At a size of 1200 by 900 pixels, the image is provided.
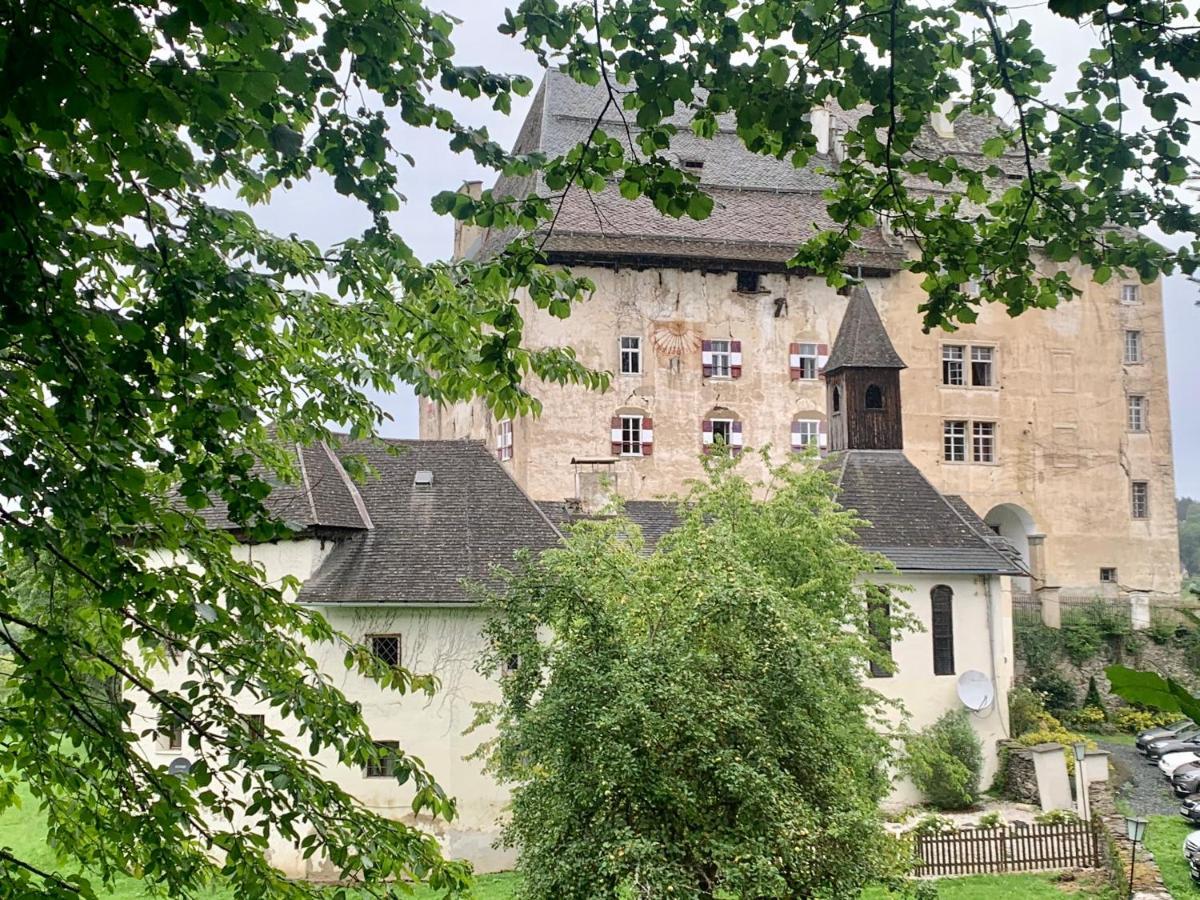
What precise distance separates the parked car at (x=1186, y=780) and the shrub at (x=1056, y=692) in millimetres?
7949

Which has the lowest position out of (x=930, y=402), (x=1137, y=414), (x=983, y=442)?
(x=983, y=442)

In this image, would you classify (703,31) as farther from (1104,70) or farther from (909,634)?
(909,634)

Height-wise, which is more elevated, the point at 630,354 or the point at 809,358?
the point at 809,358

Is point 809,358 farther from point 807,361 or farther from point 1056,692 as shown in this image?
point 1056,692

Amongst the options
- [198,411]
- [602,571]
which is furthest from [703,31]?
[602,571]

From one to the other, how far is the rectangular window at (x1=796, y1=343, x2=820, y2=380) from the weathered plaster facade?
213 mm

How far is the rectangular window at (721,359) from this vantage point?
38.0 meters

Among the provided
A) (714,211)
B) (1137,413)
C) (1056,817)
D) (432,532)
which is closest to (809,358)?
(714,211)

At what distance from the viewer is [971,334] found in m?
40.6

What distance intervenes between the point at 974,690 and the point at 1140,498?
18.2m

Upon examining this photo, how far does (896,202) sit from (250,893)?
364 centimetres

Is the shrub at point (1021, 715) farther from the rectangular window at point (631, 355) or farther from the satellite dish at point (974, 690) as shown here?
the rectangular window at point (631, 355)

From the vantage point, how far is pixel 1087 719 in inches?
1404

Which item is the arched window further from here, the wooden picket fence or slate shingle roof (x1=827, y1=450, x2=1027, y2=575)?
the wooden picket fence
